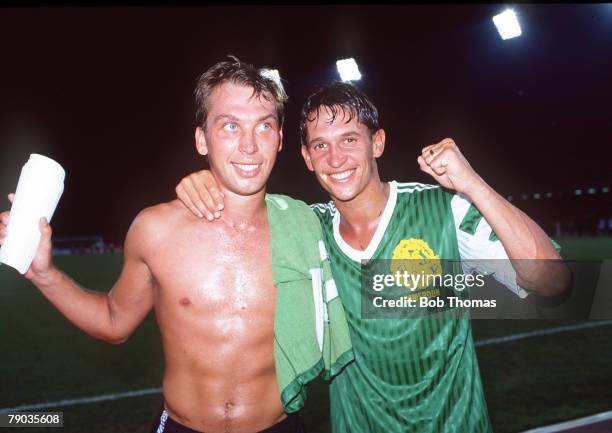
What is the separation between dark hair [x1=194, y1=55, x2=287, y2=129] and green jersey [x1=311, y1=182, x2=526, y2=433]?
763 millimetres

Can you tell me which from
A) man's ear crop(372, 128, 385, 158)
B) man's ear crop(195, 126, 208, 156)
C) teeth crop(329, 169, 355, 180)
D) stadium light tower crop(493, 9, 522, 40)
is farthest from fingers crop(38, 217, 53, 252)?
stadium light tower crop(493, 9, 522, 40)

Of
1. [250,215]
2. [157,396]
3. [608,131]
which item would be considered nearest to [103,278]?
[157,396]

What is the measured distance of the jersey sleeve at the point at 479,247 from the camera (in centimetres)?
211

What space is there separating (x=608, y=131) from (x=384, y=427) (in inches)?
1221

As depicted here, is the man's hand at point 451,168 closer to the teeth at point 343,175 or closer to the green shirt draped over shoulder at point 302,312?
the teeth at point 343,175

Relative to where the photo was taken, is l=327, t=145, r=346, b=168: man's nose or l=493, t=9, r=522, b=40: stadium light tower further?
l=493, t=9, r=522, b=40: stadium light tower

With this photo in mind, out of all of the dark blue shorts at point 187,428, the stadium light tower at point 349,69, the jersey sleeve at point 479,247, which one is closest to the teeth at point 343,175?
the jersey sleeve at point 479,247

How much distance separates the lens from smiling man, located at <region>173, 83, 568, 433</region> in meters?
2.17

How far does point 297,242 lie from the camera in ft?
7.22

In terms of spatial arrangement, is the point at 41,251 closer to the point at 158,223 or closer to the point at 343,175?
the point at 158,223

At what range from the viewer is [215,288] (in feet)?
6.97

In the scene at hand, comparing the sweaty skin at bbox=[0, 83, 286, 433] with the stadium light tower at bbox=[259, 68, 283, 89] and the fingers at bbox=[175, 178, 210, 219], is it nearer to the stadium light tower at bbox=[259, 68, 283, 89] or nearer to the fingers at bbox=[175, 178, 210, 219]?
the fingers at bbox=[175, 178, 210, 219]

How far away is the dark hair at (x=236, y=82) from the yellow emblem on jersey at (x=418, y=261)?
844 millimetres

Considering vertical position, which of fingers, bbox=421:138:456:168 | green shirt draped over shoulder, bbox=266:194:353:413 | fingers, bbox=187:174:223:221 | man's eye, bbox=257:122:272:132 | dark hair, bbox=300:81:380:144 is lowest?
green shirt draped over shoulder, bbox=266:194:353:413
